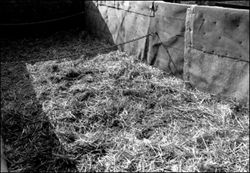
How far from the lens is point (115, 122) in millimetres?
3217

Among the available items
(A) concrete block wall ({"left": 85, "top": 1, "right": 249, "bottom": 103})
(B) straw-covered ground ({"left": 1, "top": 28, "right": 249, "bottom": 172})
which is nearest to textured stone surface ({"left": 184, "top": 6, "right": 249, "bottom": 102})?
(A) concrete block wall ({"left": 85, "top": 1, "right": 249, "bottom": 103})

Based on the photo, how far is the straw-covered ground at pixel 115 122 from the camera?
2576mm

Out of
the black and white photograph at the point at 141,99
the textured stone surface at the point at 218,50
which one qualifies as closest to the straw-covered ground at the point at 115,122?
the black and white photograph at the point at 141,99

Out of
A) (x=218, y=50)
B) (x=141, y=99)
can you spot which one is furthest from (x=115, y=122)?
(x=218, y=50)

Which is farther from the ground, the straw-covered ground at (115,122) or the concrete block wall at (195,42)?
the concrete block wall at (195,42)

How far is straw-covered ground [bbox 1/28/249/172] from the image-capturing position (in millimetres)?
2576

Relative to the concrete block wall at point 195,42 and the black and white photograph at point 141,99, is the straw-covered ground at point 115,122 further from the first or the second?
the concrete block wall at point 195,42

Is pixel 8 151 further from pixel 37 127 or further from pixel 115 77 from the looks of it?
pixel 115 77

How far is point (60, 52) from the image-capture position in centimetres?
616

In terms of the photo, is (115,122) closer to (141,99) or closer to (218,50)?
(141,99)

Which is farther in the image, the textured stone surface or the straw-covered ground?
the textured stone surface

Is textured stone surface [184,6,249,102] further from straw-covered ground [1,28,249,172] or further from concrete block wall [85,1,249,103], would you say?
straw-covered ground [1,28,249,172]

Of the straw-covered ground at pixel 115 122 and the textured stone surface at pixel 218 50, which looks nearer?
the straw-covered ground at pixel 115 122

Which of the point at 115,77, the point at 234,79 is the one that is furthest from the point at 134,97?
the point at 234,79
